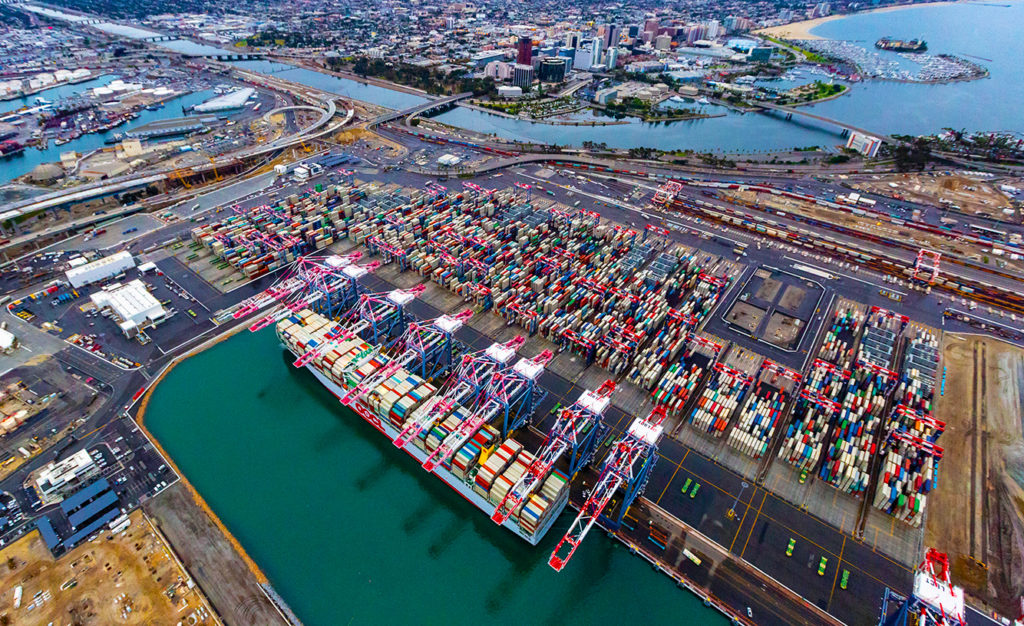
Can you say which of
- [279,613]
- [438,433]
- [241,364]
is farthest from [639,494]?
[241,364]

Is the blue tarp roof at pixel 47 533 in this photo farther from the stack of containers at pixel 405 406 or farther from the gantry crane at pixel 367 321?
the stack of containers at pixel 405 406

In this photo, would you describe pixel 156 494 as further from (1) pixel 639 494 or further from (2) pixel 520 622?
(1) pixel 639 494

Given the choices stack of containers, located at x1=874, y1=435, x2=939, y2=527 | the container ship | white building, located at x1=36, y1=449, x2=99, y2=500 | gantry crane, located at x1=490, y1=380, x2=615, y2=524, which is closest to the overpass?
white building, located at x1=36, y1=449, x2=99, y2=500

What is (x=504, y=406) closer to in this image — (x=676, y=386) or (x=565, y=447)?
(x=565, y=447)

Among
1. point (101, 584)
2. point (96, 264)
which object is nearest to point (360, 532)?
point (101, 584)

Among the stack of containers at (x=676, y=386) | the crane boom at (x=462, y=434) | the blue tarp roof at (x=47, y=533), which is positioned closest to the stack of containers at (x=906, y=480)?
the stack of containers at (x=676, y=386)
